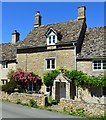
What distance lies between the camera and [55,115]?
63.9 ft

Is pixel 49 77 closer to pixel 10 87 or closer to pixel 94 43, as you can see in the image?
pixel 10 87

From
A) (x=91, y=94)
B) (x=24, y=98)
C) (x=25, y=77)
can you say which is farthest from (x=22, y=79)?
(x=91, y=94)

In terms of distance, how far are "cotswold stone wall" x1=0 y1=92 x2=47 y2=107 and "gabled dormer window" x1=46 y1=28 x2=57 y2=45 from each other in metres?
7.87

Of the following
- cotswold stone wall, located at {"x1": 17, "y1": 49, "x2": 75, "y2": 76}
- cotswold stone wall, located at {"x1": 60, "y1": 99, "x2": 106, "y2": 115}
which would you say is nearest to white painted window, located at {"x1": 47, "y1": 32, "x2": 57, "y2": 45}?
cotswold stone wall, located at {"x1": 17, "y1": 49, "x2": 75, "y2": 76}

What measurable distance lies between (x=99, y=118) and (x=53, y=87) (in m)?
9.91

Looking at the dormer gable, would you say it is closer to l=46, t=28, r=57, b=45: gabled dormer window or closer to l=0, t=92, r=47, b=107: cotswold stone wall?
l=46, t=28, r=57, b=45: gabled dormer window

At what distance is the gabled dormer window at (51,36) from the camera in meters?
29.8

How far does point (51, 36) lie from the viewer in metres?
30.2

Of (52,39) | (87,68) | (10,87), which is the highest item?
(52,39)

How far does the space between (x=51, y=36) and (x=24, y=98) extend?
29.8 ft

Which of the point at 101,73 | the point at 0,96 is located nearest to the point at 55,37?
the point at 101,73

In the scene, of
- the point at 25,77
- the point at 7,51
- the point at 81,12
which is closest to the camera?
the point at 25,77

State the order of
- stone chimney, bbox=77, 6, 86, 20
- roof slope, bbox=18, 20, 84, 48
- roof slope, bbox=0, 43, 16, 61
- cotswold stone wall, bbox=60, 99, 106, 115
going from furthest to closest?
roof slope, bbox=0, 43, 16, 61 < stone chimney, bbox=77, 6, 86, 20 < roof slope, bbox=18, 20, 84, 48 < cotswold stone wall, bbox=60, 99, 106, 115

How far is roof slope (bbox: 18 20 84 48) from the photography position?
1169 inches
